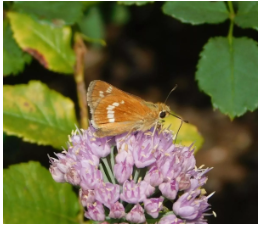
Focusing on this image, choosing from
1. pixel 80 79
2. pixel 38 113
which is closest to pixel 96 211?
pixel 38 113

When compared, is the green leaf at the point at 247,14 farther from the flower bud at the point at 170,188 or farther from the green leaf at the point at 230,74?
the flower bud at the point at 170,188

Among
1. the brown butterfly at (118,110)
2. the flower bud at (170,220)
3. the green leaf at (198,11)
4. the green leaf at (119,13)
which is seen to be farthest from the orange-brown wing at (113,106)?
the green leaf at (119,13)

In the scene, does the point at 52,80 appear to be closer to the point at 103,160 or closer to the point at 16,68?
the point at 16,68

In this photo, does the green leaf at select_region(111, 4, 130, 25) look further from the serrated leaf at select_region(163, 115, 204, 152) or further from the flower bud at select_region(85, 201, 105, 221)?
the flower bud at select_region(85, 201, 105, 221)

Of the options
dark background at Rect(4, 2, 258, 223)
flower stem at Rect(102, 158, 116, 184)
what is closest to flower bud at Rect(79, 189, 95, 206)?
flower stem at Rect(102, 158, 116, 184)

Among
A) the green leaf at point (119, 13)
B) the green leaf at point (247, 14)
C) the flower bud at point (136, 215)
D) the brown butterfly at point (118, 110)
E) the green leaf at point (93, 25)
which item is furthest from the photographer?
the green leaf at point (119, 13)

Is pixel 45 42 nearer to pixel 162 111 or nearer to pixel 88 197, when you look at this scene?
pixel 162 111
